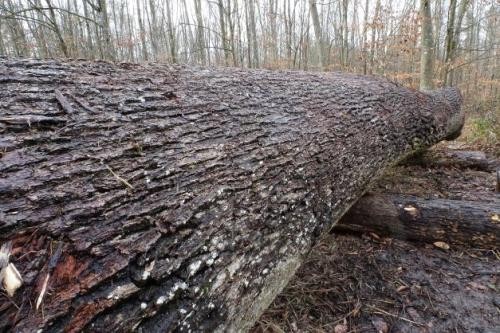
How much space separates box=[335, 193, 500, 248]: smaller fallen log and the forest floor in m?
0.07

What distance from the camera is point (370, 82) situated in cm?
316

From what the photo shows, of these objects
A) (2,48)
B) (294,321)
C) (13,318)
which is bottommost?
(294,321)

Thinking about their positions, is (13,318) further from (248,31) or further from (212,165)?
(248,31)

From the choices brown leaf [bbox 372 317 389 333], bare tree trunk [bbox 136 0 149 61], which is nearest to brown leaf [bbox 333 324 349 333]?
brown leaf [bbox 372 317 389 333]

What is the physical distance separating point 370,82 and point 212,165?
8.30 ft

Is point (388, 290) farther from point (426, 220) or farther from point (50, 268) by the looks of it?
point (50, 268)

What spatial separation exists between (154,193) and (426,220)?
2.23 m

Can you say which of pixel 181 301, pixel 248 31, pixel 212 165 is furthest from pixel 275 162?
pixel 248 31

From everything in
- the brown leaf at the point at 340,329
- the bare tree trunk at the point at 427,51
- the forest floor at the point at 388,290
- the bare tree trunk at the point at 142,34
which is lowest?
the brown leaf at the point at 340,329

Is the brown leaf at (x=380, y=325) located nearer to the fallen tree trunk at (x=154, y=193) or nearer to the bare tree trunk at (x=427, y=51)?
the fallen tree trunk at (x=154, y=193)

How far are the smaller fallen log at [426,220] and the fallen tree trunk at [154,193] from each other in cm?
75

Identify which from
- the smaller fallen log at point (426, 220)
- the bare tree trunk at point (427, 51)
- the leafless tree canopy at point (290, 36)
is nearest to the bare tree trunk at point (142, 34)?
the leafless tree canopy at point (290, 36)

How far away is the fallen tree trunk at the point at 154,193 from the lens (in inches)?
30.1

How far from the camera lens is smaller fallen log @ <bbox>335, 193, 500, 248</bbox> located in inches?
91.4
